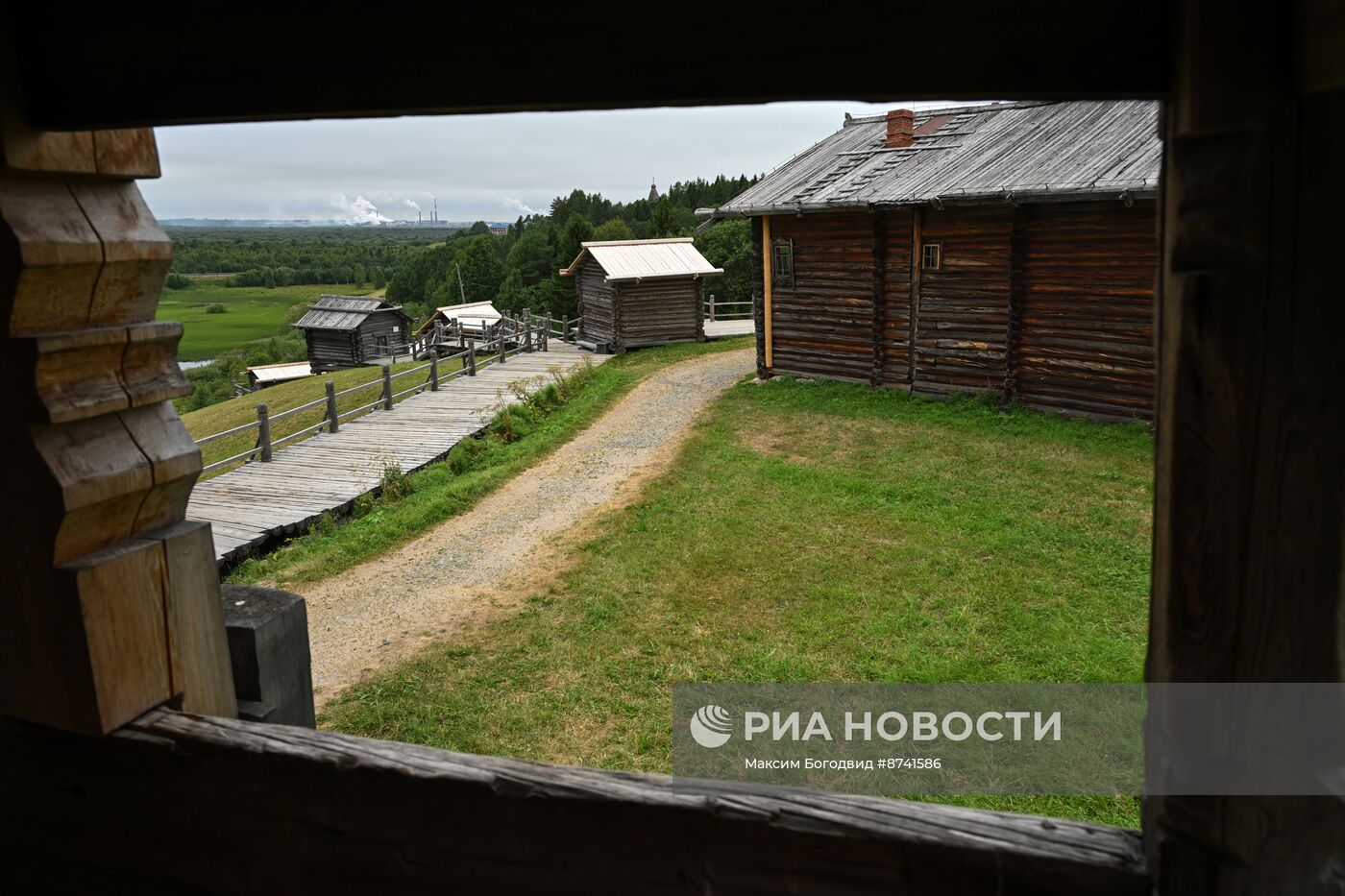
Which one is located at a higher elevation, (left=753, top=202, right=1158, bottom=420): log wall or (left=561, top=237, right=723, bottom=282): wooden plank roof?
(left=561, top=237, right=723, bottom=282): wooden plank roof

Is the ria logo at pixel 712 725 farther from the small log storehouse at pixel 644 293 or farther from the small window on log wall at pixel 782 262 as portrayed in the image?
the small log storehouse at pixel 644 293

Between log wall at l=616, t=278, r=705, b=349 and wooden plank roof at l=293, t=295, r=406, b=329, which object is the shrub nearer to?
log wall at l=616, t=278, r=705, b=349

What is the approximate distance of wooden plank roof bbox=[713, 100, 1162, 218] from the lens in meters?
12.7

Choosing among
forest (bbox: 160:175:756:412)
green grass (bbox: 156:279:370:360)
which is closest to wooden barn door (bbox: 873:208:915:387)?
forest (bbox: 160:175:756:412)

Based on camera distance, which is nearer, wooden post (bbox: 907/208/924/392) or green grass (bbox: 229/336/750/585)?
green grass (bbox: 229/336/750/585)

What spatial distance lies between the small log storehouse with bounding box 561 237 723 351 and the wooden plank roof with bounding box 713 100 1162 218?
7.31 m

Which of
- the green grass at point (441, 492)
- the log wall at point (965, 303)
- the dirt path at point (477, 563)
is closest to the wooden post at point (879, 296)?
the log wall at point (965, 303)

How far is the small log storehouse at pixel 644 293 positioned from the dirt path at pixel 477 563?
1108cm

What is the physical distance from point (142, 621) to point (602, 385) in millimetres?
18087

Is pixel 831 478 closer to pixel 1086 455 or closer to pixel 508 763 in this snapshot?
pixel 1086 455

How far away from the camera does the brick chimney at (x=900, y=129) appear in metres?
17.3

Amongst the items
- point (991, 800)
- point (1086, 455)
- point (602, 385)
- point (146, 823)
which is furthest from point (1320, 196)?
point (602, 385)

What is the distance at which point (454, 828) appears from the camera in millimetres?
1571

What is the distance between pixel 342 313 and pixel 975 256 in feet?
111
